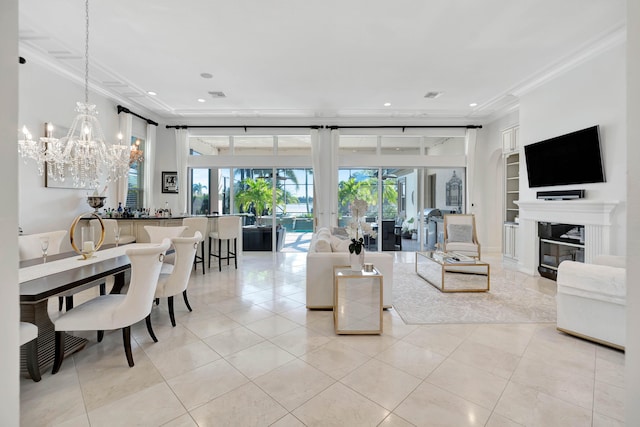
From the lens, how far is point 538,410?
175cm

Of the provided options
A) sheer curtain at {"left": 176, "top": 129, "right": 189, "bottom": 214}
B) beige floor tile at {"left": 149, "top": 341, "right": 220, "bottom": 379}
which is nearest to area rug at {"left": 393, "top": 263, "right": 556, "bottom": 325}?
beige floor tile at {"left": 149, "top": 341, "right": 220, "bottom": 379}

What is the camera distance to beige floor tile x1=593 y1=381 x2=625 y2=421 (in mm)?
1721

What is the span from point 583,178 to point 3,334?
586 centimetres

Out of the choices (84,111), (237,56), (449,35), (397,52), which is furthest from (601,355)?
(84,111)

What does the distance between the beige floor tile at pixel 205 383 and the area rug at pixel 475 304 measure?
1844 mm

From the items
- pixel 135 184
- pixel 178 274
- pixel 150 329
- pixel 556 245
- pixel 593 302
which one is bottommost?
pixel 150 329

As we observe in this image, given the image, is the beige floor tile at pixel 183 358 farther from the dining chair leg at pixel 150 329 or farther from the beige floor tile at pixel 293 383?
the beige floor tile at pixel 293 383

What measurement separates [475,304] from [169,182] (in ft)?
22.6

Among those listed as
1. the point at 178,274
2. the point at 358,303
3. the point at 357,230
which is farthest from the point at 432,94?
the point at 178,274

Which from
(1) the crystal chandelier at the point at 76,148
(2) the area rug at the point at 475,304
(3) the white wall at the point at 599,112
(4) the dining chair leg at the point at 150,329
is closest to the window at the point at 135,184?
(1) the crystal chandelier at the point at 76,148

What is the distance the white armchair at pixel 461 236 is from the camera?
530 centimetres

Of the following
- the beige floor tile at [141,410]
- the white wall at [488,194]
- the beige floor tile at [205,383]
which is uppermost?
the white wall at [488,194]

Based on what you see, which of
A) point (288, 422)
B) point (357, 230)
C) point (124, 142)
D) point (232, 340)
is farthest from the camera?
point (124, 142)

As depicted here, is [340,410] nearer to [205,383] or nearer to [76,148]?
[205,383]
